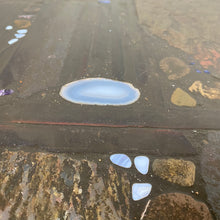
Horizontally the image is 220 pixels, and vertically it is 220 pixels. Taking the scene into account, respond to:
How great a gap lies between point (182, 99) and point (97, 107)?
1.06 meters

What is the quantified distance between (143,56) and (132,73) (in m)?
0.46

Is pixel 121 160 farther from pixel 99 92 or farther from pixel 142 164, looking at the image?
pixel 99 92

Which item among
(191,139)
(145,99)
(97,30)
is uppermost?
(97,30)

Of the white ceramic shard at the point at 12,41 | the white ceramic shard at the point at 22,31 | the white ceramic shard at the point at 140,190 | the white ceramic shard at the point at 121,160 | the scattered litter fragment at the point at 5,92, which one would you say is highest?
the white ceramic shard at the point at 22,31

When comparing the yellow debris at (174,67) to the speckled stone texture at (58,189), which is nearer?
the speckled stone texture at (58,189)

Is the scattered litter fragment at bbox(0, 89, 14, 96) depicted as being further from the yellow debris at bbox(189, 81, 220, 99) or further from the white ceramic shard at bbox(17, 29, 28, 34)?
the yellow debris at bbox(189, 81, 220, 99)

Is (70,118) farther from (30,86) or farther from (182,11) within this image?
(182,11)

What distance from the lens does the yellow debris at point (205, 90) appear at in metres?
2.53

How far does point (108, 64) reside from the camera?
9.45 feet

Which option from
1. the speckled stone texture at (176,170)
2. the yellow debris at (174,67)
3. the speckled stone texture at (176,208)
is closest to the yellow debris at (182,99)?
the yellow debris at (174,67)

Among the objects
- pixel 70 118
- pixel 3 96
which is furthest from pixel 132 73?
pixel 3 96

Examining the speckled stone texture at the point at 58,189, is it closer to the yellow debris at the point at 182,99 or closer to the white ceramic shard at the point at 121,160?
the white ceramic shard at the point at 121,160

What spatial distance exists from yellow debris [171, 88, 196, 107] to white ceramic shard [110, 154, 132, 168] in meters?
0.97

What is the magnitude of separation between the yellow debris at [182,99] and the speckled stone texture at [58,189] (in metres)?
1.17
